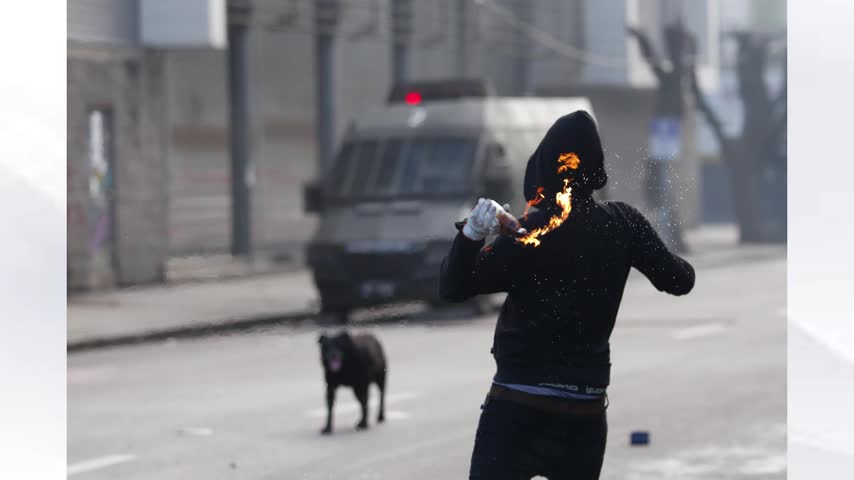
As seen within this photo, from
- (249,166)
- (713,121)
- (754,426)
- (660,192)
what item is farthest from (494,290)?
(713,121)

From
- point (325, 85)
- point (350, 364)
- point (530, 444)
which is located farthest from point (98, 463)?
point (325, 85)

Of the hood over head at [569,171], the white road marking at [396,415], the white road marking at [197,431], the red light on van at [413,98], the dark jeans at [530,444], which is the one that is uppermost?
the red light on van at [413,98]

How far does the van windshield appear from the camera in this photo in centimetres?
2117

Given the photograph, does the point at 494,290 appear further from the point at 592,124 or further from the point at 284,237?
the point at 284,237

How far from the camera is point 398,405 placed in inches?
492

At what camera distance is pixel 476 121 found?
2134 centimetres

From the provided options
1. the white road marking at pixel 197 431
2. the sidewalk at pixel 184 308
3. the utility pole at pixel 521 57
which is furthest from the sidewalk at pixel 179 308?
the utility pole at pixel 521 57

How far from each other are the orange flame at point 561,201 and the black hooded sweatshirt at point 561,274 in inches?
0.5

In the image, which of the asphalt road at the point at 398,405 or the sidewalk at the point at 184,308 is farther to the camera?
the sidewalk at the point at 184,308

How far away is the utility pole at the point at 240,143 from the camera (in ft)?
90.2

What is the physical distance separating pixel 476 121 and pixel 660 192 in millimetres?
14973

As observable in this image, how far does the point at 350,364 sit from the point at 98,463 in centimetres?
174

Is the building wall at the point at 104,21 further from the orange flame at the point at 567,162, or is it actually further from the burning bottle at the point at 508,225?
the burning bottle at the point at 508,225

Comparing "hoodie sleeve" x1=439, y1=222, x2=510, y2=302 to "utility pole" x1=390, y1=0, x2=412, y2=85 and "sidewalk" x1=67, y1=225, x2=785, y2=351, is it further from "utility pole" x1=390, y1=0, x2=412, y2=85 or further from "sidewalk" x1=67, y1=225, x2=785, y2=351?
"utility pole" x1=390, y1=0, x2=412, y2=85
